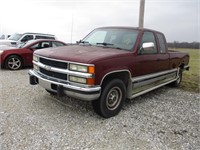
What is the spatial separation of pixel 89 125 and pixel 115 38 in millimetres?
2191

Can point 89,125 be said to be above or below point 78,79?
below

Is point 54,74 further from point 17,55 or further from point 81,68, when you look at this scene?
point 17,55

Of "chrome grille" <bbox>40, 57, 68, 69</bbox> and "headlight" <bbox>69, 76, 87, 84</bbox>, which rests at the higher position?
"chrome grille" <bbox>40, 57, 68, 69</bbox>

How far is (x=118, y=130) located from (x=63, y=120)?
1.05m

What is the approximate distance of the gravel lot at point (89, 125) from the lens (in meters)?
2.98

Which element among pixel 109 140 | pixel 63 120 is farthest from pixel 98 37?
pixel 109 140

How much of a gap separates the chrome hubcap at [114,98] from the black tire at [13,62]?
20.3ft

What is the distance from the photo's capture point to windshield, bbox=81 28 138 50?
176 inches

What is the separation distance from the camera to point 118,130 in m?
3.44

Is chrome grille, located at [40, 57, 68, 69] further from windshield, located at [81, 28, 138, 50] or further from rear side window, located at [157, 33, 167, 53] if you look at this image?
rear side window, located at [157, 33, 167, 53]

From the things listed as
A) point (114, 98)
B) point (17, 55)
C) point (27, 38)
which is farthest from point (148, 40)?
point (27, 38)

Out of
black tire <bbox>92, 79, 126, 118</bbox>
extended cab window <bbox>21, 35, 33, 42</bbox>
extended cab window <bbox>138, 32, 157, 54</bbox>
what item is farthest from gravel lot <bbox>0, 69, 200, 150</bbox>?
extended cab window <bbox>21, 35, 33, 42</bbox>

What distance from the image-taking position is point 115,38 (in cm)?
467

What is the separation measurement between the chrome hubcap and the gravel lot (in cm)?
27
